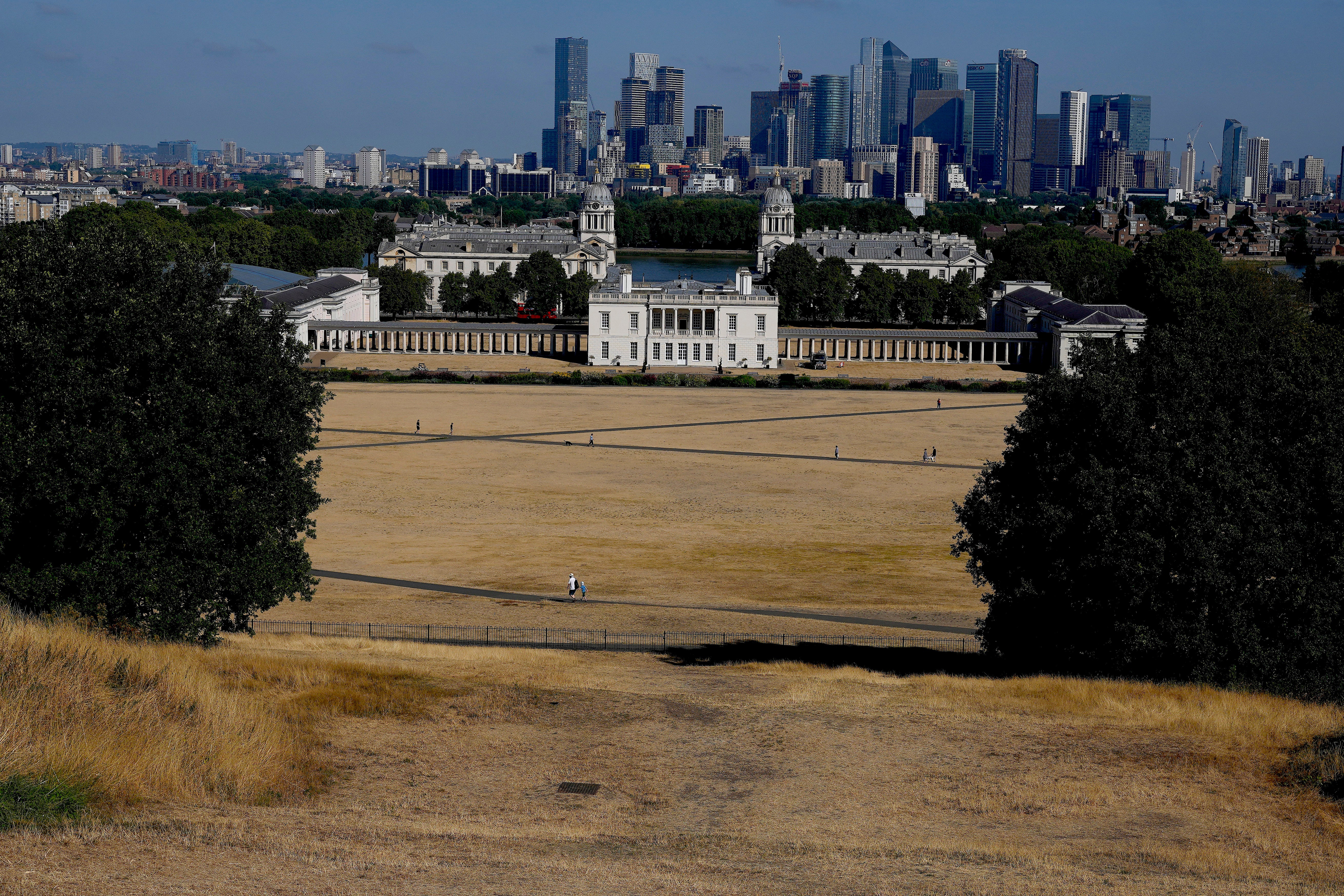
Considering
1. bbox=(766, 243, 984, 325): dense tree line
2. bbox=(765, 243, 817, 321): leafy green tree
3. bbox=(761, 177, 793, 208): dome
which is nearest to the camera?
bbox=(766, 243, 984, 325): dense tree line

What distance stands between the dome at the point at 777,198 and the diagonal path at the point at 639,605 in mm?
141108

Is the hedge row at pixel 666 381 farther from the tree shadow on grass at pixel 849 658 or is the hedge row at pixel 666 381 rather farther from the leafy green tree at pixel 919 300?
the tree shadow on grass at pixel 849 658

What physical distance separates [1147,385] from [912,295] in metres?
97.2

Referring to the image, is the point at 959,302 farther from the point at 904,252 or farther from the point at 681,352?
the point at 681,352

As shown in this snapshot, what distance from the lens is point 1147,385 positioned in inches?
1380

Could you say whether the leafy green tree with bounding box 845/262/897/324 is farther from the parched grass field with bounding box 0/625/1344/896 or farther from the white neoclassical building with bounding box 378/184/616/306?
the parched grass field with bounding box 0/625/1344/896

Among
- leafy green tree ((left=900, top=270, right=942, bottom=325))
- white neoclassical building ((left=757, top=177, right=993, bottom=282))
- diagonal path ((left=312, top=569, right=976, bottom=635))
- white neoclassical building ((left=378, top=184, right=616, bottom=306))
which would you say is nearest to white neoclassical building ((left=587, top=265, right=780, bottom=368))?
leafy green tree ((left=900, top=270, right=942, bottom=325))

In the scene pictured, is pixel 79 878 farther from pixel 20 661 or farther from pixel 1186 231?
pixel 1186 231

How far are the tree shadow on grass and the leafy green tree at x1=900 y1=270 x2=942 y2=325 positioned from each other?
95338 millimetres

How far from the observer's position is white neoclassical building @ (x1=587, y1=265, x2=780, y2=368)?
4395 inches

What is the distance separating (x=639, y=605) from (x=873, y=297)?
9139 centimetres

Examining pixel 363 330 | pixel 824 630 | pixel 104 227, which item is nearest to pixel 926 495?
pixel 824 630

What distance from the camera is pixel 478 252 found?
152 meters

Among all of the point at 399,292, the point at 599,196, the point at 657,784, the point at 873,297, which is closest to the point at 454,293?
the point at 399,292
